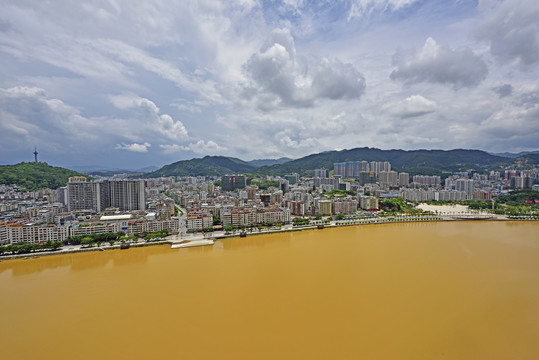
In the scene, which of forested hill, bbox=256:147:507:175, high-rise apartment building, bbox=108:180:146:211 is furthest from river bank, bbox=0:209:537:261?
forested hill, bbox=256:147:507:175

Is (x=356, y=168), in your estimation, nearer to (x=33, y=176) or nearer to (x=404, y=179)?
(x=404, y=179)

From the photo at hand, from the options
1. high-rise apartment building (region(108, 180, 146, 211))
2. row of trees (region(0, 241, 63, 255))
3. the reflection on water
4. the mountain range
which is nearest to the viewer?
the reflection on water

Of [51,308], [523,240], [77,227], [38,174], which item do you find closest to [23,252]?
[77,227]

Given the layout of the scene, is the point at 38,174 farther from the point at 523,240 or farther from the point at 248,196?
the point at 523,240

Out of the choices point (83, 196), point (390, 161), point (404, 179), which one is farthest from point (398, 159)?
point (83, 196)

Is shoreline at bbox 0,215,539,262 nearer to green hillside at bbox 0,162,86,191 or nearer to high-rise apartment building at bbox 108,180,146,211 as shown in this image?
high-rise apartment building at bbox 108,180,146,211

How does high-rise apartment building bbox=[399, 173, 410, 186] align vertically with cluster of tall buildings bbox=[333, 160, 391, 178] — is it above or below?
below

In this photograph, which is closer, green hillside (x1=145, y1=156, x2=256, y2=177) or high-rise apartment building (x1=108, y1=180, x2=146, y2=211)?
high-rise apartment building (x1=108, y1=180, x2=146, y2=211)
